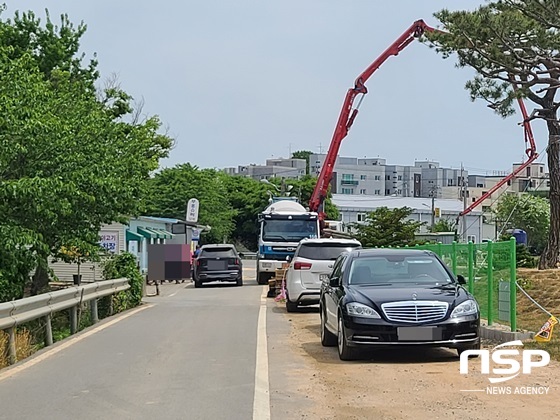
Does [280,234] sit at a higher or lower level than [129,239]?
higher

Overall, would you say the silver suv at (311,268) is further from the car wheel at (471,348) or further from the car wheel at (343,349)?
the car wheel at (471,348)

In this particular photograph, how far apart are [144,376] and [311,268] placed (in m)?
9.73

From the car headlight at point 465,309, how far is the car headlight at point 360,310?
3.28 feet

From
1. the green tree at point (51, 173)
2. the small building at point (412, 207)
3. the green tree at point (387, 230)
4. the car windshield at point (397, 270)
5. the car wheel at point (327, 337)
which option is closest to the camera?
the car windshield at point (397, 270)

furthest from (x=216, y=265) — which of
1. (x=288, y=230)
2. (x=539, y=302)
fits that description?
(x=539, y=302)

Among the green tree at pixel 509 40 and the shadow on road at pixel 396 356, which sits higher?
the green tree at pixel 509 40

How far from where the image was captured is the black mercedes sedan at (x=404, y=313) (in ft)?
35.9

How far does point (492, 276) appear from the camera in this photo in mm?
14008

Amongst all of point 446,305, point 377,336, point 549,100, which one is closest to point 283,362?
point 377,336

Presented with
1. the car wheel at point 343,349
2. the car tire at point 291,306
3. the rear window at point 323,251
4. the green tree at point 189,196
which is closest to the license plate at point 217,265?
the car tire at point 291,306

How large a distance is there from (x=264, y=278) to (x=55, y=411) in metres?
28.5

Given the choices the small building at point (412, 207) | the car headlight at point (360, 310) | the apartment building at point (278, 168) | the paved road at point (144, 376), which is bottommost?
the paved road at point (144, 376)

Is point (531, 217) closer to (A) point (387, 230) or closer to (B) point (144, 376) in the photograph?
(A) point (387, 230)

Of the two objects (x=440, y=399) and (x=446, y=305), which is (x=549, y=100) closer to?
(x=446, y=305)
